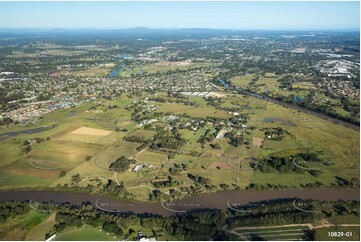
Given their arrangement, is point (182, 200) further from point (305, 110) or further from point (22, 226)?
point (305, 110)

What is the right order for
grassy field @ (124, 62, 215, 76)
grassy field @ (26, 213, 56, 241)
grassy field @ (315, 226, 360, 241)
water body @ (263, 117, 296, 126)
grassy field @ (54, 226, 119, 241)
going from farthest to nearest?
grassy field @ (124, 62, 215, 76) → water body @ (263, 117, 296, 126) → grassy field @ (26, 213, 56, 241) → grassy field @ (54, 226, 119, 241) → grassy field @ (315, 226, 360, 241)

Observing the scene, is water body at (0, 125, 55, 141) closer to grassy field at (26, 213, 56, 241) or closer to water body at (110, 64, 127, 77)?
grassy field at (26, 213, 56, 241)

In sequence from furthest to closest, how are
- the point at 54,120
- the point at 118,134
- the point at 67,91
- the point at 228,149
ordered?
1. the point at 67,91
2. the point at 54,120
3. the point at 118,134
4. the point at 228,149

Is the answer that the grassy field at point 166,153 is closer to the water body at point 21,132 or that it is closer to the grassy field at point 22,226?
the water body at point 21,132

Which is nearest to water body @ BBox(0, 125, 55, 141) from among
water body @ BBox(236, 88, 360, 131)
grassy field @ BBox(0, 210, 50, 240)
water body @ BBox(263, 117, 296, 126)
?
grassy field @ BBox(0, 210, 50, 240)

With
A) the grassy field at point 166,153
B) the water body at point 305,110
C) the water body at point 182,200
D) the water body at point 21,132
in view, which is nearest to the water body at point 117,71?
the water body at point 305,110

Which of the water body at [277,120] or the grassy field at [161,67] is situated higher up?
the grassy field at [161,67]

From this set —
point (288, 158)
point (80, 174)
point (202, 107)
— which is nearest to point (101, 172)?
point (80, 174)

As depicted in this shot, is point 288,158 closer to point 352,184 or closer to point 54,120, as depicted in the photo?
point 352,184

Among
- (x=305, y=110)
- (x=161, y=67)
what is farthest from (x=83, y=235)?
(x=161, y=67)
